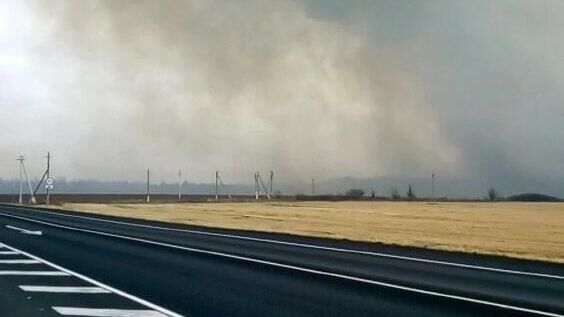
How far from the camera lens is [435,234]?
37500 millimetres

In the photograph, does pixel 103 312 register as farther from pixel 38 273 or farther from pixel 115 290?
pixel 38 273

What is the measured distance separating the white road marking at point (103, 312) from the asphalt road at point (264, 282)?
1 centimetres

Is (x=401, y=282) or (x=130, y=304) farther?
(x=401, y=282)

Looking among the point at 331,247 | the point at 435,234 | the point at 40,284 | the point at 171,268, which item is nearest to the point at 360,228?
the point at 435,234

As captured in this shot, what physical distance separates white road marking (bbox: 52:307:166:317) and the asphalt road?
15mm

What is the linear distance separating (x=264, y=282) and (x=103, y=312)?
4.80 metres

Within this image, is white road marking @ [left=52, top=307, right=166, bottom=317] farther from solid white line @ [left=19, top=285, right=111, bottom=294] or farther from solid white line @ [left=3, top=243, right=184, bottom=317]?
solid white line @ [left=19, top=285, right=111, bottom=294]

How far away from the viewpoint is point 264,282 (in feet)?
50.7

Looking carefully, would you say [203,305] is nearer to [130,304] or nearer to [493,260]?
[130,304]

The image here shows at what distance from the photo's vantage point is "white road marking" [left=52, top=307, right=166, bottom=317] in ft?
35.9

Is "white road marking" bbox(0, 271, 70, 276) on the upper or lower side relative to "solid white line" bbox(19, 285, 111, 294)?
upper

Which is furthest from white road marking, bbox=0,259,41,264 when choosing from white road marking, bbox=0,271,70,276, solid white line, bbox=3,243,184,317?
white road marking, bbox=0,271,70,276

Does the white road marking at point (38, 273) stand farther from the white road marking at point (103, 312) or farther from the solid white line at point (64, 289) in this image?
the white road marking at point (103, 312)

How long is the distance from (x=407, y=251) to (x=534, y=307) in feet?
44.8
